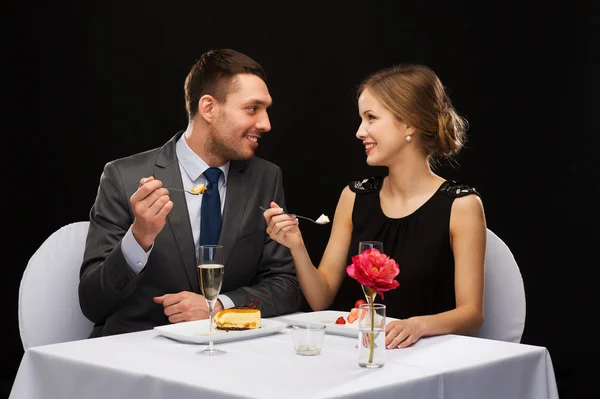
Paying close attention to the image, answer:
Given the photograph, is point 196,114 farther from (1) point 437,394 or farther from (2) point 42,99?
(1) point 437,394

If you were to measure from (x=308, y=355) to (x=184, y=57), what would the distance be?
8.99ft

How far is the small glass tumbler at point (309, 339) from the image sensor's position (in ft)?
7.01

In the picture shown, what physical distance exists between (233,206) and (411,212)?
2.04 feet

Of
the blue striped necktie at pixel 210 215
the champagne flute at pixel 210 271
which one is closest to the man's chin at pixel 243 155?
the blue striped necktie at pixel 210 215

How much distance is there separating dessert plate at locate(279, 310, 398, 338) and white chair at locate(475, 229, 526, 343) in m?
0.60

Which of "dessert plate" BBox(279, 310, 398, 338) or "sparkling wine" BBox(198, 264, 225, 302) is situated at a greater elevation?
"sparkling wine" BBox(198, 264, 225, 302)

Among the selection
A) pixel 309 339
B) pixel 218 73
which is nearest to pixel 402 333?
pixel 309 339

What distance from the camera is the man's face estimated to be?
3227 millimetres

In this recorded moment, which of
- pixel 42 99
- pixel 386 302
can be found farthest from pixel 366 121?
pixel 42 99

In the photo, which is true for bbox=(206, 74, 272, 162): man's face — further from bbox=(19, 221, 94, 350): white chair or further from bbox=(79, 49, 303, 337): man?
bbox=(19, 221, 94, 350): white chair

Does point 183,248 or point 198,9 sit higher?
point 198,9

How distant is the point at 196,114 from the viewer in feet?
11.0

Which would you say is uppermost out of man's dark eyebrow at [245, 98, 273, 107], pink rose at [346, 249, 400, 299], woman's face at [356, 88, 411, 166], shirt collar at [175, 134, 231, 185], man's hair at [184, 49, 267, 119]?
man's hair at [184, 49, 267, 119]

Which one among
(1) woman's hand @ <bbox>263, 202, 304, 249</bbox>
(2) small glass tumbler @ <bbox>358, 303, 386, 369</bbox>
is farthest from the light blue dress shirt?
(2) small glass tumbler @ <bbox>358, 303, 386, 369</bbox>
